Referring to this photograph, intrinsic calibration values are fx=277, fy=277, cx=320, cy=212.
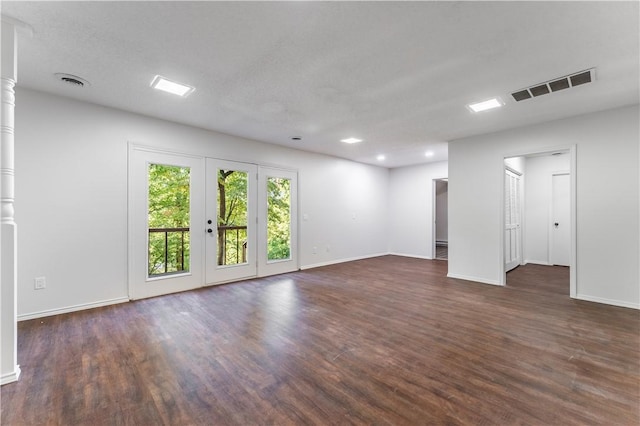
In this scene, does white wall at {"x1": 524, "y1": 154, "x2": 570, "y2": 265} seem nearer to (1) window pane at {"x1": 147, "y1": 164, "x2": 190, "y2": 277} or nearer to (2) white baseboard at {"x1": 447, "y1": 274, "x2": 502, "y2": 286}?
(2) white baseboard at {"x1": 447, "y1": 274, "x2": 502, "y2": 286}

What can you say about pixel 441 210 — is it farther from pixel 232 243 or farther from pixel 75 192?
pixel 75 192

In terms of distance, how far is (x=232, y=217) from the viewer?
16.7 ft

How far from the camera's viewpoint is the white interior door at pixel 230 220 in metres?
4.73

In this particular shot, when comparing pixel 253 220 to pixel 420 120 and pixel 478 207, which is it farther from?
pixel 478 207

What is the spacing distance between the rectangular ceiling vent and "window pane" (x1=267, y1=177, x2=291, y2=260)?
13.4 ft

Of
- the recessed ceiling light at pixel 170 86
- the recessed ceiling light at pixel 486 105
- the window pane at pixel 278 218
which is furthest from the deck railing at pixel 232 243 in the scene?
the recessed ceiling light at pixel 486 105

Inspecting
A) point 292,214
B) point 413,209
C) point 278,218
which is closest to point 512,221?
point 413,209

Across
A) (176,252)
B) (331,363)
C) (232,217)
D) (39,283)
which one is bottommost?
(331,363)

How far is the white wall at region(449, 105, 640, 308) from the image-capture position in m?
3.66

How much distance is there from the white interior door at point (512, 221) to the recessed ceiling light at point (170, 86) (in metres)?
5.62

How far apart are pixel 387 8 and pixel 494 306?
3.68m

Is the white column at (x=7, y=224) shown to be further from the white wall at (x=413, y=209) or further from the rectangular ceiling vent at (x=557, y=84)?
the white wall at (x=413, y=209)

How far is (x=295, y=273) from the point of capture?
575cm

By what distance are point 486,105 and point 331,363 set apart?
144 inches
